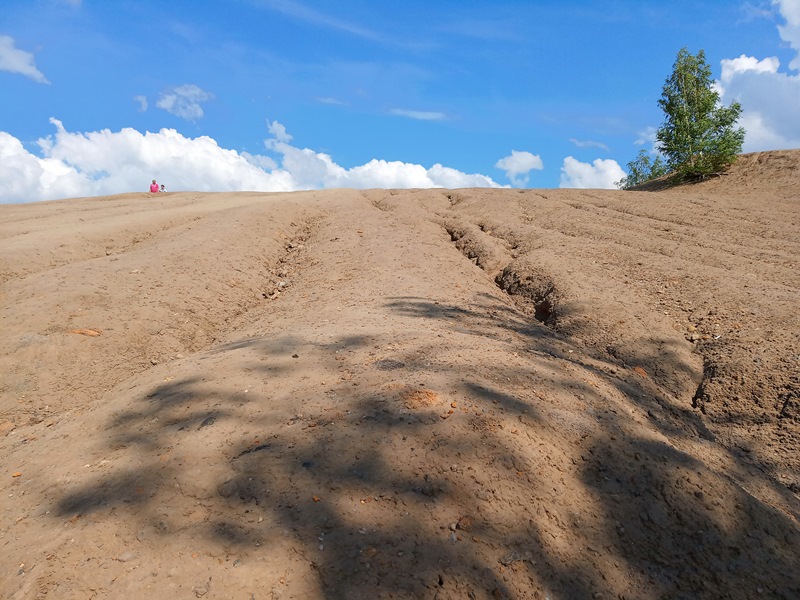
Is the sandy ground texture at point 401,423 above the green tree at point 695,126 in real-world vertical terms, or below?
below

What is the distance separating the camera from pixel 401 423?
3.73 m

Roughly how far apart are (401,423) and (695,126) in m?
21.7

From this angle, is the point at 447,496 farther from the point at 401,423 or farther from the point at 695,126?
the point at 695,126

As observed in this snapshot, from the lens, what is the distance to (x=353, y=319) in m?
6.71

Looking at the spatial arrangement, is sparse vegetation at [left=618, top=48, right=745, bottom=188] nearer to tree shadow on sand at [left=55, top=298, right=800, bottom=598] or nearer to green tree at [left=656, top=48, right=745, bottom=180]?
green tree at [left=656, top=48, right=745, bottom=180]

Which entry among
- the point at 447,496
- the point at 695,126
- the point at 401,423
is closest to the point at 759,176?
the point at 695,126

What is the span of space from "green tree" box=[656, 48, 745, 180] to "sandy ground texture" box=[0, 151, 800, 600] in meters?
11.7

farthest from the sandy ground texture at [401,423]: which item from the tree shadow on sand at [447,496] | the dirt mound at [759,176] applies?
the dirt mound at [759,176]

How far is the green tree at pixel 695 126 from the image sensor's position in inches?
803

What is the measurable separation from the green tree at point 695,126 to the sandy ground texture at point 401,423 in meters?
11.7

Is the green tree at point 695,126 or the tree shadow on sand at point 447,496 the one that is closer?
the tree shadow on sand at point 447,496

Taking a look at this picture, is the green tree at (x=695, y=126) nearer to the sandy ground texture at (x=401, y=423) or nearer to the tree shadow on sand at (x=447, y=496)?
the sandy ground texture at (x=401, y=423)

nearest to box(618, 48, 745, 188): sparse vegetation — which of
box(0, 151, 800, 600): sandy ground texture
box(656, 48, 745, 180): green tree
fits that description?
box(656, 48, 745, 180): green tree

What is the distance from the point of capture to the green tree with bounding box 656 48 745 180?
2041 centimetres
